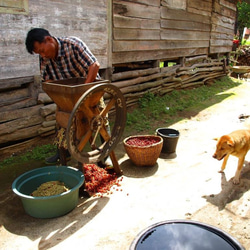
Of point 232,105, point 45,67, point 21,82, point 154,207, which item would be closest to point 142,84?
point 232,105

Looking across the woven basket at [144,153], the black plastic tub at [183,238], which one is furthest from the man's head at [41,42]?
the black plastic tub at [183,238]

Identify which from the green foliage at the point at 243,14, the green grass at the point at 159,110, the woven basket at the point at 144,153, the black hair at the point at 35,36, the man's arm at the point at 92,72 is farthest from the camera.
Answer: the green foliage at the point at 243,14

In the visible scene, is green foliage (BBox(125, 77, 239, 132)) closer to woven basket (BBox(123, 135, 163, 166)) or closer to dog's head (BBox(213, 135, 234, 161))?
woven basket (BBox(123, 135, 163, 166))

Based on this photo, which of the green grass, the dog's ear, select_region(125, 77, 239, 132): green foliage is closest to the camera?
the dog's ear

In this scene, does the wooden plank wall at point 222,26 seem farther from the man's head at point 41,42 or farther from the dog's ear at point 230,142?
the man's head at point 41,42

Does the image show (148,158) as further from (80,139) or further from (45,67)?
(45,67)

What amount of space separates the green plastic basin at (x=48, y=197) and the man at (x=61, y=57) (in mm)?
396

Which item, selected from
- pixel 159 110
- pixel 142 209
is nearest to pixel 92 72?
pixel 142 209

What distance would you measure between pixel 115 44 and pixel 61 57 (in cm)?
315

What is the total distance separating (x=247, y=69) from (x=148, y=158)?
1183 cm

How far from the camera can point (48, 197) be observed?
10.1ft

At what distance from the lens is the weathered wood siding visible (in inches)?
182

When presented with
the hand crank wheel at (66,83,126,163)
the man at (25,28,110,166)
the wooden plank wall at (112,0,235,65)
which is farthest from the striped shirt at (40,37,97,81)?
the wooden plank wall at (112,0,235,65)

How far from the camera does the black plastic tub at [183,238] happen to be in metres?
2.43
